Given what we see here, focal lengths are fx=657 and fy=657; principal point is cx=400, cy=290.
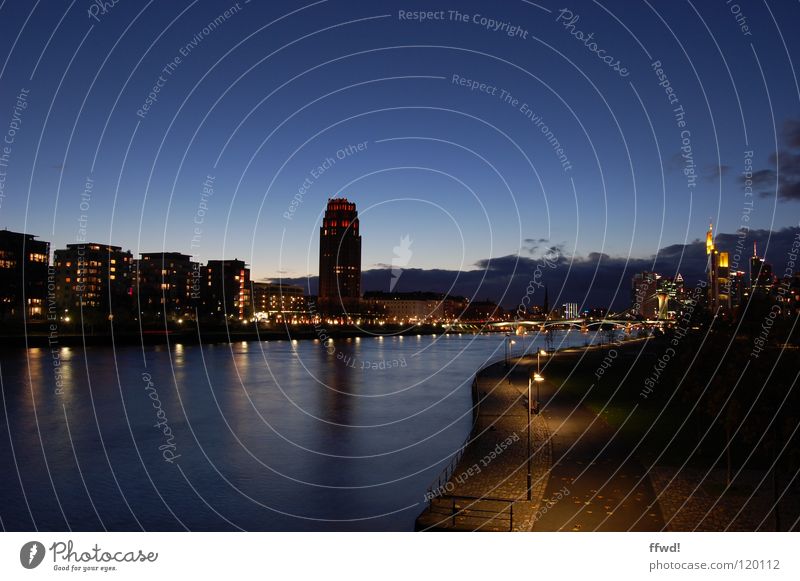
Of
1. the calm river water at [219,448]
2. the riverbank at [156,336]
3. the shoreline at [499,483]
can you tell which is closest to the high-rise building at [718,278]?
the riverbank at [156,336]

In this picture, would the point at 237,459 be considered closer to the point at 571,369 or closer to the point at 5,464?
the point at 5,464

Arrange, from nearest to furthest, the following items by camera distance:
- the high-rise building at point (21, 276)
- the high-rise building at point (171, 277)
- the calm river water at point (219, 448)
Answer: the calm river water at point (219, 448) < the high-rise building at point (21, 276) < the high-rise building at point (171, 277)

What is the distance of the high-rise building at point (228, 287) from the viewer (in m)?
134

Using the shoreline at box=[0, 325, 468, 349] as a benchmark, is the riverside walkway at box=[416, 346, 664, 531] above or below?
above

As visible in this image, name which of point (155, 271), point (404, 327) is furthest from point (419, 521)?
point (404, 327)

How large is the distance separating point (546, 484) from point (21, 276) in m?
97.1

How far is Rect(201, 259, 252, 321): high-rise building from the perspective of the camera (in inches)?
5261
